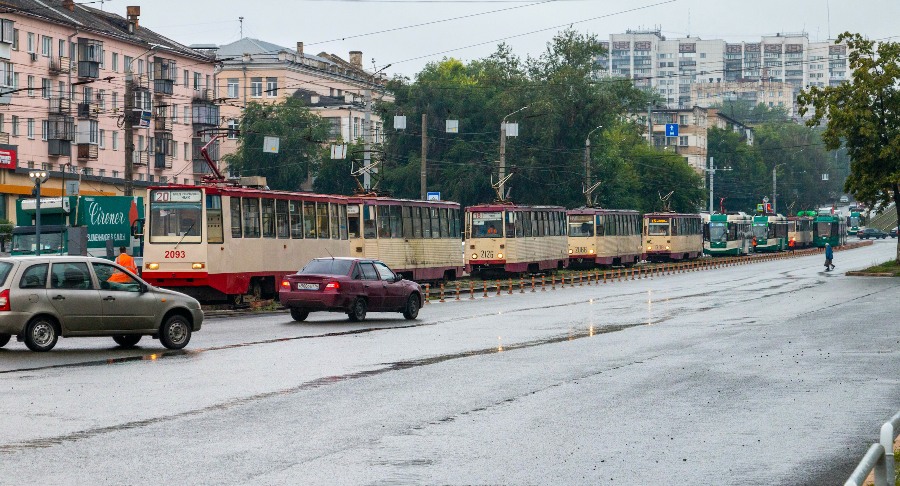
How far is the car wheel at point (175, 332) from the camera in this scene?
22312 millimetres

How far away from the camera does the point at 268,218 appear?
3838cm

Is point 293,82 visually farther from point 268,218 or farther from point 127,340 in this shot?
point 127,340

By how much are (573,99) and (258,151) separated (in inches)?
927

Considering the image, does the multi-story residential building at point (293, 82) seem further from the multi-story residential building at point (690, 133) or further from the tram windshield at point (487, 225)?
the multi-story residential building at point (690, 133)

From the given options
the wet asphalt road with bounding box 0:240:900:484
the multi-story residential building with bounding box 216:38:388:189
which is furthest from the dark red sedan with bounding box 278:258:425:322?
the multi-story residential building with bounding box 216:38:388:189

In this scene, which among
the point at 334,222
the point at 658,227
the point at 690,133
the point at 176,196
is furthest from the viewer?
the point at 690,133

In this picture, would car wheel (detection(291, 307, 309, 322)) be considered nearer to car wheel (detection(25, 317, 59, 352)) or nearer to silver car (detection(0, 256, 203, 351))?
silver car (detection(0, 256, 203, 351))

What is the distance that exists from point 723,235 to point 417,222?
4802 centimetres

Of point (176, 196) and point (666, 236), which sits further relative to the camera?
point (666, 236)

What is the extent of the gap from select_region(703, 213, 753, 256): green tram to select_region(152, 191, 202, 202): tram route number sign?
6290 centimetres

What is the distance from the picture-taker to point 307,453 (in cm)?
1141

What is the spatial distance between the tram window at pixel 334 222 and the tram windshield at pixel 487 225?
15.4 m

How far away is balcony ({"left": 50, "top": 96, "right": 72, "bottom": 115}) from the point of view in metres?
79.6

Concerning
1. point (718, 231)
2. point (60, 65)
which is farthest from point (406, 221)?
point (718, 231)
